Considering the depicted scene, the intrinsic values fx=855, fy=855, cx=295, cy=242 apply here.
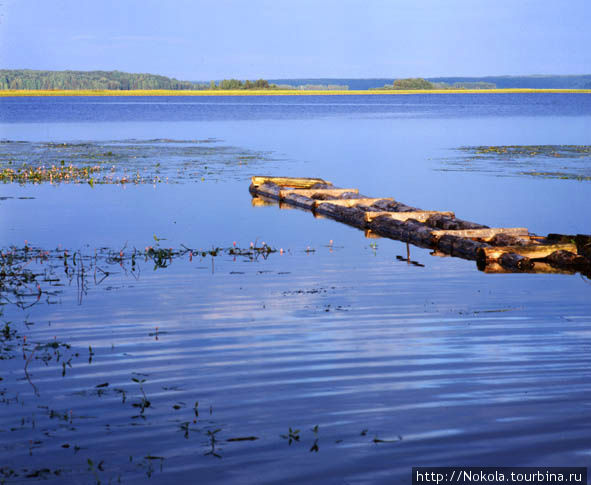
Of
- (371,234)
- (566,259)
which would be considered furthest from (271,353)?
(371,234)

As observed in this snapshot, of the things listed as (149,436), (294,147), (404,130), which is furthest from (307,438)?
(404,130)

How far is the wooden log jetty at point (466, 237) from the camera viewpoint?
592 inches

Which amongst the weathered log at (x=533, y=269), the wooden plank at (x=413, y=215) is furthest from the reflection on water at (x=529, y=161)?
the weathered log at (x=533, y=269)

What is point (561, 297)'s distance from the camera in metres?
12.8

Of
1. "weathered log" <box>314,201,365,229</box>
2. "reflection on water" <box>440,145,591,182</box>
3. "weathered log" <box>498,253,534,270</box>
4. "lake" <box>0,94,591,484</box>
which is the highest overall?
"reflection on water" <box>440,145,591,182</box>

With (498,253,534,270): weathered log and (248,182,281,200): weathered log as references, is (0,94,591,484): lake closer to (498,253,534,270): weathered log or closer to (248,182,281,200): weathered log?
(498,253,534,270): weathered log

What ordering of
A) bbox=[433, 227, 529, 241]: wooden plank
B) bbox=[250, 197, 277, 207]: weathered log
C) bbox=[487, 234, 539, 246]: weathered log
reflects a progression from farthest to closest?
bbox=[250, 197, 277, 207]: weathered log
bbox=[433, 227, 529, 241]: wooden plank
bbox=[487, 234, 539, 246]: weathered log

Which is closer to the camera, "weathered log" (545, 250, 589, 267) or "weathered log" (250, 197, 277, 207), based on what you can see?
"weathered log" (545, 250, 589, 267)

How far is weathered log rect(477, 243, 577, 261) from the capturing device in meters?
15.2

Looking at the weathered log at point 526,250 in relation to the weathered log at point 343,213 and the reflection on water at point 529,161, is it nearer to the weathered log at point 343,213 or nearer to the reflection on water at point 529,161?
the weathered log at point 343,213

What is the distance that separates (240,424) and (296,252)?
9750 millimetres

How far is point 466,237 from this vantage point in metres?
16.6

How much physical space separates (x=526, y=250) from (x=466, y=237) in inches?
61.7

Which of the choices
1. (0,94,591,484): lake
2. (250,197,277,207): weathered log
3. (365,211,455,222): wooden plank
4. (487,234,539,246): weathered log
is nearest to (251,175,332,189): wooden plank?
(250,197,277,207): weathered log
